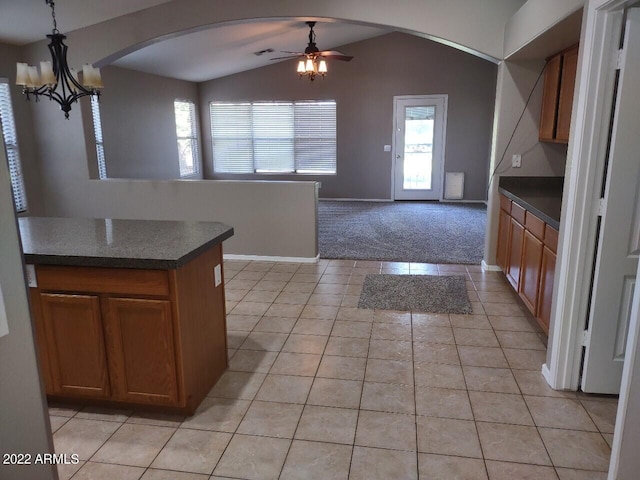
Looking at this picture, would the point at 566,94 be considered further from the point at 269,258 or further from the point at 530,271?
the point at 269,258

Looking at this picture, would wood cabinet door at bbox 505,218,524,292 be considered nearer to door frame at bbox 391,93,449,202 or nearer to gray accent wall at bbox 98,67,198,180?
door frame at bbox 391,93,449,202

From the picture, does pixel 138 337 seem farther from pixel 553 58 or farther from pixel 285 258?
pixel 553 58

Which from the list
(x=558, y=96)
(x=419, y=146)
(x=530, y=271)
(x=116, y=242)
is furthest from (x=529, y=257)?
(x=419, y=146)

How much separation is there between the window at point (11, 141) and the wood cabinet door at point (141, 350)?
344 cm

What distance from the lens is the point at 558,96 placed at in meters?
3.87

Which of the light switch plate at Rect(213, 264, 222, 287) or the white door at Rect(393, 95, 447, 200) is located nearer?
the light switch plate at Rect(213, 264, 222, 287)

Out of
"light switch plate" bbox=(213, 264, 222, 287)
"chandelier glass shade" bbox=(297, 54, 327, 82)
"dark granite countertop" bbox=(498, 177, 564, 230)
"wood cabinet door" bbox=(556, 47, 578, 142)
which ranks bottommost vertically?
"light switch plate" bbox=(213, 264, 222, 287)

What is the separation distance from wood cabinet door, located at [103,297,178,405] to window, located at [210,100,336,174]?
719cm

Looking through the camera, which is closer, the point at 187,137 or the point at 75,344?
the point at 75,344

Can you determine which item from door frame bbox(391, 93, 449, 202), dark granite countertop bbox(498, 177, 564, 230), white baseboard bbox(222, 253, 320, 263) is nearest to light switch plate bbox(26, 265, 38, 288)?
dark granite countertop bbox(498, 177, 564, 230)

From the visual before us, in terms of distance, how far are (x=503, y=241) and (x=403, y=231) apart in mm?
2112

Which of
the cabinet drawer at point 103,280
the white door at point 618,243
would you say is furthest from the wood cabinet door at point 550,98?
the cabinet drawer at point 103,280

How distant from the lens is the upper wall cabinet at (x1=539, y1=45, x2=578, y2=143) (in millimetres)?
3559

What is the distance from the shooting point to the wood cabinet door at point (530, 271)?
10.8ft
